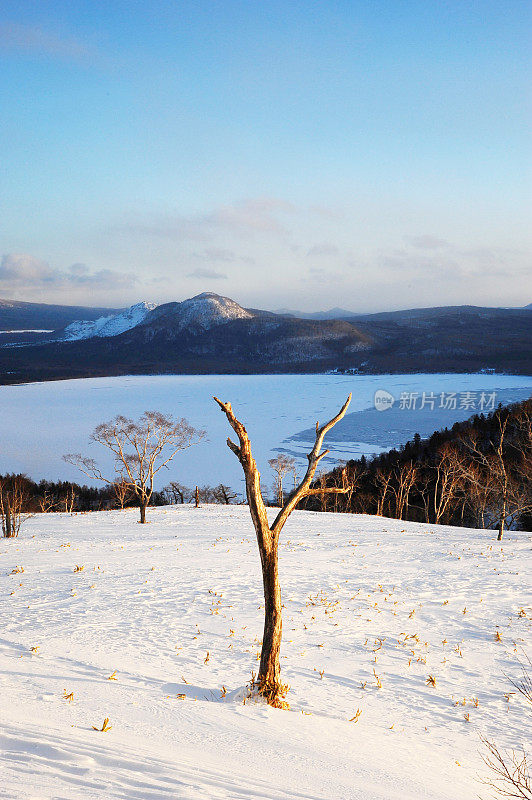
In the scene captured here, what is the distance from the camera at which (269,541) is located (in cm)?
801

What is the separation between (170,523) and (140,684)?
2551 centimetres

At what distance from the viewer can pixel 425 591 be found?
670 inches

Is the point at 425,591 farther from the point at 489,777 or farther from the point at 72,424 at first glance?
the point at 72,424

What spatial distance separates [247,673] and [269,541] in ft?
→ 12.5

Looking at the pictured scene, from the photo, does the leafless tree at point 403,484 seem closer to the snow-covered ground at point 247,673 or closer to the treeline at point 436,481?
the treeline at point 436,481

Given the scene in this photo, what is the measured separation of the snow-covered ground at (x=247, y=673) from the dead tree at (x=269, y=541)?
0.53 metres

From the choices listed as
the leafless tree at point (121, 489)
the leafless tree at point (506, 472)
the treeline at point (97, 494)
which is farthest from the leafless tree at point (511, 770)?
the treeline at point (97, 494)

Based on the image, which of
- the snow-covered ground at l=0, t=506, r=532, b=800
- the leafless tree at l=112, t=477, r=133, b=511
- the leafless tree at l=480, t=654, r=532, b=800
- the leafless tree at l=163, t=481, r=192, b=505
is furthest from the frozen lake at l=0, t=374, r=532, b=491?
the leafless tree at l=480, t=654, r=532, b=800

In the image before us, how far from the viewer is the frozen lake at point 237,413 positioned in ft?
283

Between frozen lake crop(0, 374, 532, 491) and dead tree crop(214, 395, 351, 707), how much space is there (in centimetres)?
6592

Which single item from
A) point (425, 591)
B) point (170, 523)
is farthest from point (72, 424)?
point (425, 591)

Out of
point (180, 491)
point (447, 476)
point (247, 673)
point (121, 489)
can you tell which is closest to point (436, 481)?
point (447, 476)

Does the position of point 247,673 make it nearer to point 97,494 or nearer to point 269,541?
point 269,541

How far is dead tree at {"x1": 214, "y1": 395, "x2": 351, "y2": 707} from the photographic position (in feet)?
25.9
